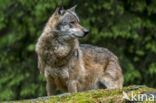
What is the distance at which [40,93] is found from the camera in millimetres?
9969

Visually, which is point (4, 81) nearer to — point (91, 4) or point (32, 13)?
point (32, 13)

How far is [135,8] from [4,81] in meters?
4.61

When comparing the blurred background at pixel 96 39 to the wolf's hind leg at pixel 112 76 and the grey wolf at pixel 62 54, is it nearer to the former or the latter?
the wolf's hind leg at pixel 112 76

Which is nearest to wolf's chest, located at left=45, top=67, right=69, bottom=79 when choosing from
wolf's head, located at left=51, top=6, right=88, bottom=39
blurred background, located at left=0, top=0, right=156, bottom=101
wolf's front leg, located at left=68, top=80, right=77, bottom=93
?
wolf's front leg, located at left=68, top=80, right=77, bottom=93

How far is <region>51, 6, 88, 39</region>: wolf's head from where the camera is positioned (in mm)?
6531

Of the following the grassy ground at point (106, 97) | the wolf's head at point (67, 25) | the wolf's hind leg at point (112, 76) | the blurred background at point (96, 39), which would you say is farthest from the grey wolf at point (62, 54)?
the blurred background at point (96, 39)

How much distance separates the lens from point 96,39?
32.6 ft

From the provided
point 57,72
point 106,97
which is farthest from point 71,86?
point 106,97

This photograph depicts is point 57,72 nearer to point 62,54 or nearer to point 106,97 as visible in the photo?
point 62,54

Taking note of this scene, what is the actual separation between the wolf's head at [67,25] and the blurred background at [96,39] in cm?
262

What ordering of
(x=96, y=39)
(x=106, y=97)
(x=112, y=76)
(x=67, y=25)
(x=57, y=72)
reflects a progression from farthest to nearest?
(x=96, y=39)
(x=112, y=76)
(x=67, y=25)
(x=57, y=72)
(x=106, y=97)

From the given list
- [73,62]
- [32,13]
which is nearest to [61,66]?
[73,62]

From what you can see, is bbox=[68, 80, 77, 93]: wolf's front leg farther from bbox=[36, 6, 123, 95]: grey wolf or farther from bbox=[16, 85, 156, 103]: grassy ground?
bbox=[16, 85, 156, 103]: grassy ground

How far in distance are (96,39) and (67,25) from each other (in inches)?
132
